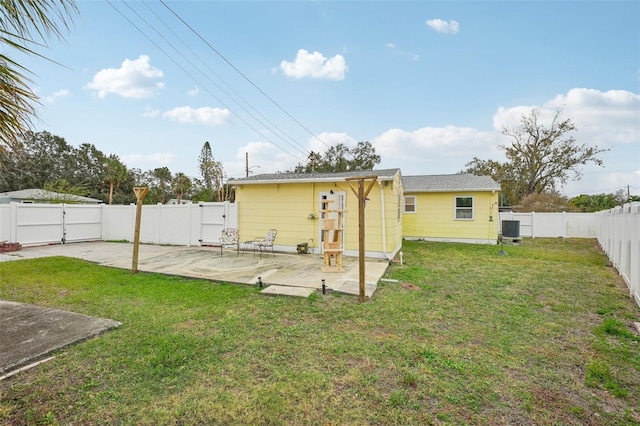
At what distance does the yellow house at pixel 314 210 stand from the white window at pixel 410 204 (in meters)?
4.72

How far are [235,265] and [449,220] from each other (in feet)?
32.7

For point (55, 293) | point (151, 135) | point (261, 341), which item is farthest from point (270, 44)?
point (261, 341)

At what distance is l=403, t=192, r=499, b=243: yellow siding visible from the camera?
488 inches

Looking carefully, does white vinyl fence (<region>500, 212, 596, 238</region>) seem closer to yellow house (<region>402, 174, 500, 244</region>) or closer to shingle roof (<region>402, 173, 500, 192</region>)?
yellow house (<region>402, 174, 500, 244</region>)

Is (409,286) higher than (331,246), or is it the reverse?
(331,246)

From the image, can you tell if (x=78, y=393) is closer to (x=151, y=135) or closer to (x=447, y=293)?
(x=447, y=293)

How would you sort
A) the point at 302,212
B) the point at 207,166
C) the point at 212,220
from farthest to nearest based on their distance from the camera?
the point at 207,166
the point at 212,220
the point at 302,212

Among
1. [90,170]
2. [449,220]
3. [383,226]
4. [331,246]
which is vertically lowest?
[331,246]

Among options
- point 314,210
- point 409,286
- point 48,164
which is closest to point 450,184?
point 314,210

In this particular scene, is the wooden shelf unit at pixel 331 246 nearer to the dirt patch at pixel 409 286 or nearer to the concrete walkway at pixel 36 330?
the dirt patch at pixel 409 286

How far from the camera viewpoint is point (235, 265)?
7.14 meters

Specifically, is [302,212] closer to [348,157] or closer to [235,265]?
[235,265]

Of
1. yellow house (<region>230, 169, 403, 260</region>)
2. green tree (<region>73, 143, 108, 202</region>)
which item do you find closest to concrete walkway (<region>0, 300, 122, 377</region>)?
yellow house (<region>230, 169, 403, 260</region>)

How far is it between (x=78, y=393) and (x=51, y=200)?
1787cm
